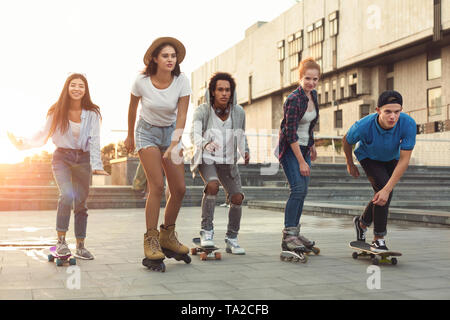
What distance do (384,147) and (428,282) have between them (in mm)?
1345

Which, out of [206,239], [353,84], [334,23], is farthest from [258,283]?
[334,23]

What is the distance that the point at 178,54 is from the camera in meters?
4.58

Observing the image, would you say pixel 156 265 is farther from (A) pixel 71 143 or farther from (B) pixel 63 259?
(A) pixel 71 143

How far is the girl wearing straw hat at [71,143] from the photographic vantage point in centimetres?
476

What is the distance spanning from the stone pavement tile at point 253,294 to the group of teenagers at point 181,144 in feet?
3.15

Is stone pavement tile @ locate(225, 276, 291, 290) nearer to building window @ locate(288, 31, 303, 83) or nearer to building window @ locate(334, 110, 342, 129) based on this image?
building window @ locate(334, 110, 342, 129)

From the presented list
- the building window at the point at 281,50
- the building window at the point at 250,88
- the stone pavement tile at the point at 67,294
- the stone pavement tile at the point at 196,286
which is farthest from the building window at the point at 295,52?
the stone pavement tile at the point at 67,294

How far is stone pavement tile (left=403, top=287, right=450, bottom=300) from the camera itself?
3252 mm

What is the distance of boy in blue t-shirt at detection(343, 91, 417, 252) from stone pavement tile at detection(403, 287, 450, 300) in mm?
1163

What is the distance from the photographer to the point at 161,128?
4.49m

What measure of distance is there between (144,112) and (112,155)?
15225mm

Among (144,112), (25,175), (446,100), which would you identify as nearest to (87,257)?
(144,112)

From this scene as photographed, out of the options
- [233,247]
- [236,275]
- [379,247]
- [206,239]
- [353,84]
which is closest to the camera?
[236,275]

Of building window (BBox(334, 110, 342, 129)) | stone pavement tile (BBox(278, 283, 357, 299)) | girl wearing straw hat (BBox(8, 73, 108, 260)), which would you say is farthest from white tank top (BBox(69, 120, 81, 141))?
building window (BBox(334, 110, 342, 129))
